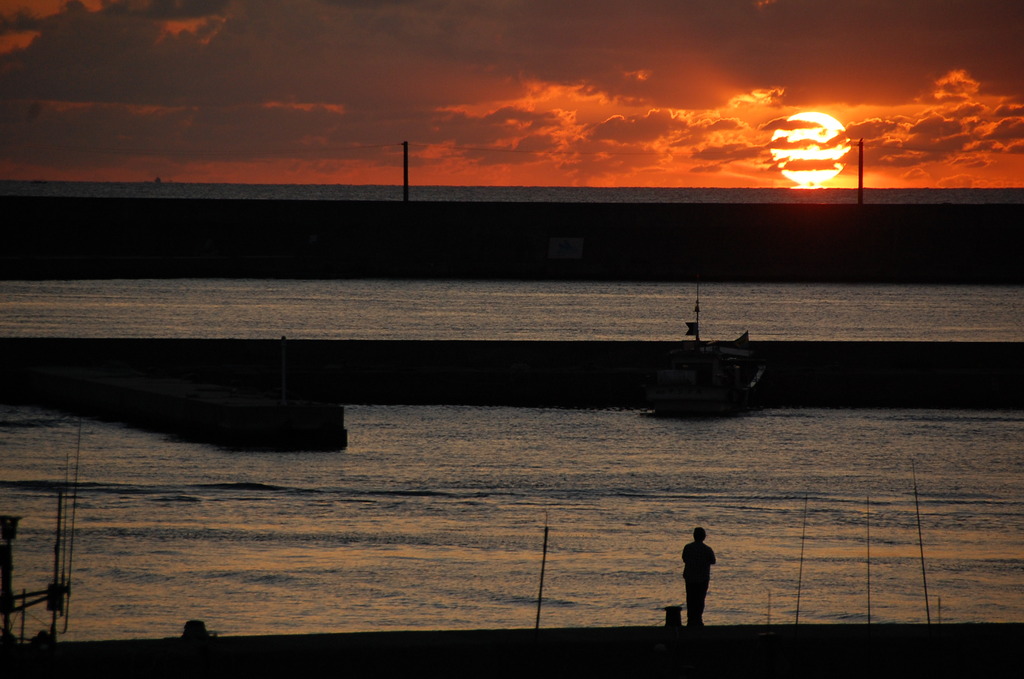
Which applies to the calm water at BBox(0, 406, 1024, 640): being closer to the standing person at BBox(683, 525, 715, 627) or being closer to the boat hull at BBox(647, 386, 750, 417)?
the standing person at BBox(683, 525, 715, 627)

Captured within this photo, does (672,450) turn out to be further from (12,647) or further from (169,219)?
(169,219)

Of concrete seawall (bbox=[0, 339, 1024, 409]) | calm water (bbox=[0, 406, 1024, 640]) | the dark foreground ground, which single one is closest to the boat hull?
concrete seawall (bbox=[0, 339, 1024, 409])

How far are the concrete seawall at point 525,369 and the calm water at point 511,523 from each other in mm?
4229

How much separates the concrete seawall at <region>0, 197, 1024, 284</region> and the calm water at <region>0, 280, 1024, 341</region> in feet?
5.17

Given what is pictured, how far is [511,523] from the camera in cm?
2186

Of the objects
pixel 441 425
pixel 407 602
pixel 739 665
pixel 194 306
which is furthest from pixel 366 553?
pixel 194 306

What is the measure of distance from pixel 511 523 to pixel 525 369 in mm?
19996

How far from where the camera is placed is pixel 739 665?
11133mm

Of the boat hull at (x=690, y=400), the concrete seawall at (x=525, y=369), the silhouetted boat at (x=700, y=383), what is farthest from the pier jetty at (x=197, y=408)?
the silhouetted boat at (x=700, y=383)

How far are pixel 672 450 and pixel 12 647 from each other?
2387 centimetres

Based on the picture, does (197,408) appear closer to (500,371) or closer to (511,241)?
(500,371)

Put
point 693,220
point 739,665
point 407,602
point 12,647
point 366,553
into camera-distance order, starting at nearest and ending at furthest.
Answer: point 12,647
point 739,665
point 407,602
point 366,553
point 693,220

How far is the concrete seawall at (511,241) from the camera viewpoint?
8900 cm

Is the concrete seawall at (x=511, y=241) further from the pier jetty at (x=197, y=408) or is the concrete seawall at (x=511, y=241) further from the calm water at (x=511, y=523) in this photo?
the calm water at (x=511, y=523)
